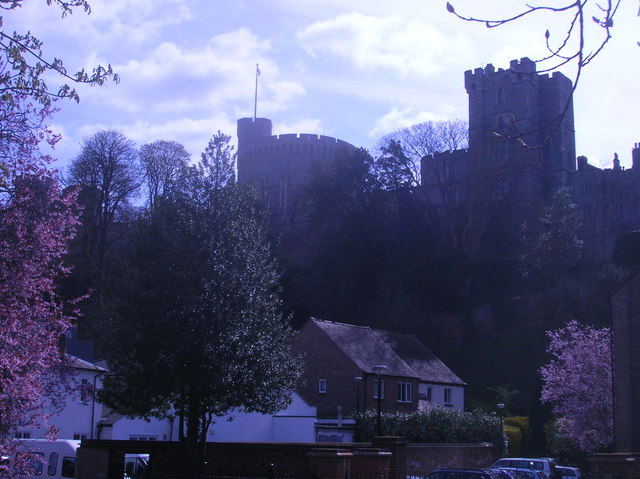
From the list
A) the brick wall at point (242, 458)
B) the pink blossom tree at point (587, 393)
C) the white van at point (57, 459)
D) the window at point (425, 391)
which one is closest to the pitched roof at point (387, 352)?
the window at point (425, 391)

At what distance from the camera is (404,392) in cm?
4400

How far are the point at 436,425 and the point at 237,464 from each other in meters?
17.7

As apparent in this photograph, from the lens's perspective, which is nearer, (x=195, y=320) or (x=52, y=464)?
(x=195, y=320)

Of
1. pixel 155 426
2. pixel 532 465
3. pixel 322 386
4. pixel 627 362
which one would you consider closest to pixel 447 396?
pixel 322 386

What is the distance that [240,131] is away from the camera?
9975 centimetres

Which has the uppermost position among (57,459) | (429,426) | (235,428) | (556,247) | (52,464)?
(556,247)

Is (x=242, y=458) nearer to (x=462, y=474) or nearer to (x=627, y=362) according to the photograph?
(x=462, y=474)

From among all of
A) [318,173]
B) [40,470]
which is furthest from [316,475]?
[318,173]

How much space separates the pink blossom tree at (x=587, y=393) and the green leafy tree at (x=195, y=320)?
53.3 feet

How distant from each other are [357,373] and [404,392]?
15.1 feet

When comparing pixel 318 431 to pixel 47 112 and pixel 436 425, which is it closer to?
pixel 436 425

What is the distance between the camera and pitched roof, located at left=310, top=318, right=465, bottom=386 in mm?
42406

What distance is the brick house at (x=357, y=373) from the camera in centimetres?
Result: 4084

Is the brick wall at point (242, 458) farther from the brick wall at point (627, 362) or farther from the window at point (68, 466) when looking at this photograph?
the brick wall at point (627, 362)
